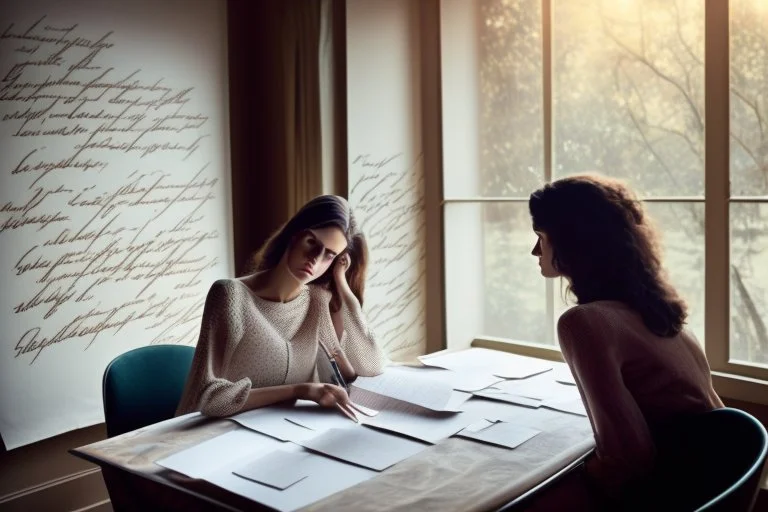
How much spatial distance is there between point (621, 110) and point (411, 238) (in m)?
1.02

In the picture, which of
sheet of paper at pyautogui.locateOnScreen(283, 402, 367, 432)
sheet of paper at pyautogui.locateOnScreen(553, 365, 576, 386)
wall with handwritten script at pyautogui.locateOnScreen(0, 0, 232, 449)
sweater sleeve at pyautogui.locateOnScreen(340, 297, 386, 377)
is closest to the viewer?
sheet of paper at pyautogui.locateOnScreen(283, 402, 367, 432)

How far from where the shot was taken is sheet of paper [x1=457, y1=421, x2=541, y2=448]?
5.52 feet

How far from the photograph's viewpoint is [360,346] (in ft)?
7.68

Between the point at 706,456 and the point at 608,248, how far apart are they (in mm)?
475

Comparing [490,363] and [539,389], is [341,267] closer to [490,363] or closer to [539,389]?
[490,363]

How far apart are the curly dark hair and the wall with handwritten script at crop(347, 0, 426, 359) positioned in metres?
1.56

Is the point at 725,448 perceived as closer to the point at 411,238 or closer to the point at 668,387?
the point at 668,387

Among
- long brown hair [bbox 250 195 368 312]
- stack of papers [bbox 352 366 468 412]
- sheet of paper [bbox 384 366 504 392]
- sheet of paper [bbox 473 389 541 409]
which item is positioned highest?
long brown hair [bbox 250 195 368 312]

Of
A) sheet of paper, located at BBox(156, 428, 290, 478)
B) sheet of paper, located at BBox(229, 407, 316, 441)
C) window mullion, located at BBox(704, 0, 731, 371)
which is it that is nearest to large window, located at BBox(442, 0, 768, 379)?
window mullion, located at BBox(704, 0, 731, 371)

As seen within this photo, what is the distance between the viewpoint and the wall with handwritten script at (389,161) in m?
3.28

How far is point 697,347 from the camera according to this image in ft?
5.77

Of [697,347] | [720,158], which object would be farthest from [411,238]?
[697,347]

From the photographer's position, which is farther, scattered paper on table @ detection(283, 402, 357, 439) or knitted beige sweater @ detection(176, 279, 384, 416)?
knitted beige sweater @ detection(176, 279, 384, 416)

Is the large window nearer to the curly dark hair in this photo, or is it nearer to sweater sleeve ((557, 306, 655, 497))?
the curly dark hair
